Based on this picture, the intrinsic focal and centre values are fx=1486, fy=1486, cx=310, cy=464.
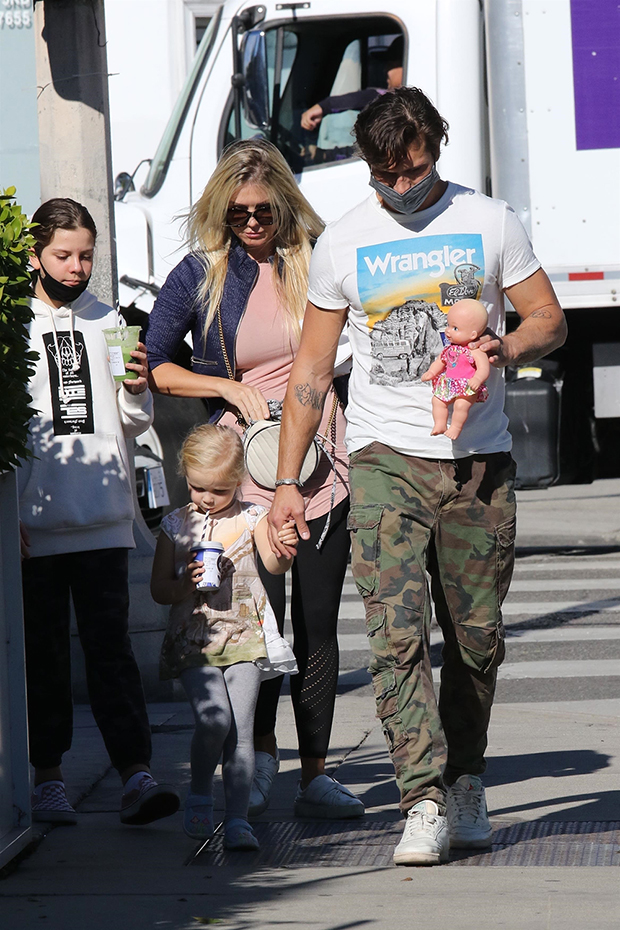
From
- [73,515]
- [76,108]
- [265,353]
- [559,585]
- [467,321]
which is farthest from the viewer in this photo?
[559,585]

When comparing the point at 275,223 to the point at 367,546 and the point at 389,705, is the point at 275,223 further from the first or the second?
the point at 389,705

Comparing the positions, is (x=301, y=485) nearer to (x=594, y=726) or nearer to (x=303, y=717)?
(x=303, y=717)

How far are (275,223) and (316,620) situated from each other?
3.83 feet

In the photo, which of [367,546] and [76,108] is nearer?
[367,546]

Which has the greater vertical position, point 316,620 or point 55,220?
point 55,220

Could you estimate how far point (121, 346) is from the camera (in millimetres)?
4070

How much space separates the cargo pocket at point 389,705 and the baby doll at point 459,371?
0.64m

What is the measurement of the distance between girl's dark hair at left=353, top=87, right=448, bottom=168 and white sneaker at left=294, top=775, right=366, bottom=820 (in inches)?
69.1

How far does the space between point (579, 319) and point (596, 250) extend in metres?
0.67

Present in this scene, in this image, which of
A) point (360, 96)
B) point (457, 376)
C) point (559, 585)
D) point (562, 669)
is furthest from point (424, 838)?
point (360, 96)

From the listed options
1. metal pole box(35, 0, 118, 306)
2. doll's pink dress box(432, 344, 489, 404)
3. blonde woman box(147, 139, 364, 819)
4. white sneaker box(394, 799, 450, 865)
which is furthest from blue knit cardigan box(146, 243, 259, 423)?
metal pole box(35, 0, 118, 306)

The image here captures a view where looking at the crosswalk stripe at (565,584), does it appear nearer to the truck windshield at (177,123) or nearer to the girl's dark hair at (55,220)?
the truck windshield at (177,123)

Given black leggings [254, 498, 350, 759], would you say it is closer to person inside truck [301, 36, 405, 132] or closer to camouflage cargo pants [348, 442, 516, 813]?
camouflage cargo pants [348, 442, 516, 813]

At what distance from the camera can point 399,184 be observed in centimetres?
375
